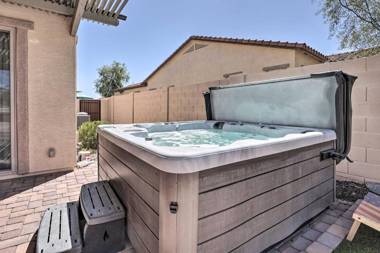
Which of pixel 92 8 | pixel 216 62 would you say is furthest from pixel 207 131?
pixel 216 62

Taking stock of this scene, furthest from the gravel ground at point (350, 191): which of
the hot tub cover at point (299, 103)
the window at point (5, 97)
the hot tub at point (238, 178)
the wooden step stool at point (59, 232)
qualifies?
the window at point (5, 97)

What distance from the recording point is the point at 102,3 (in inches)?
157

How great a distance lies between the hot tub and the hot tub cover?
14 millimetres

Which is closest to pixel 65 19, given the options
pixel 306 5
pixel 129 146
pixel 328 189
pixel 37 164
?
pixel 37 164

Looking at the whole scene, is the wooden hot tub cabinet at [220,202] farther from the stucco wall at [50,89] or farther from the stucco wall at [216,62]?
the stucco wall at [216,62]

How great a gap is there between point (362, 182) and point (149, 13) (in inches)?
338

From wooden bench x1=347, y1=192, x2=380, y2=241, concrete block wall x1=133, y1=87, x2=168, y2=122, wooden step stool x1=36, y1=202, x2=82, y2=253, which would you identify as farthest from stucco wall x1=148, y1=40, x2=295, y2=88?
wooden step stool x1=36, y1=202, x2=82, y2=253

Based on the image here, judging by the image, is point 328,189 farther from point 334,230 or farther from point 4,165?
point 4,165

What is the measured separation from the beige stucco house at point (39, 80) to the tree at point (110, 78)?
23346mm

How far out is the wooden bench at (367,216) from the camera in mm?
1987

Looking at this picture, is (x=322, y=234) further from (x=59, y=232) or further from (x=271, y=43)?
(x=271, y=43)

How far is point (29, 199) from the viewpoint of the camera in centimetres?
315

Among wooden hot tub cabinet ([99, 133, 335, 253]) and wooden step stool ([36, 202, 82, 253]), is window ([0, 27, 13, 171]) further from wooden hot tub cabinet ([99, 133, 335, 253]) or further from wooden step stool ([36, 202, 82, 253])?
wooden hot tub cabinet ([99, 133, 335, 253])

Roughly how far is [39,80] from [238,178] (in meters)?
4.38
